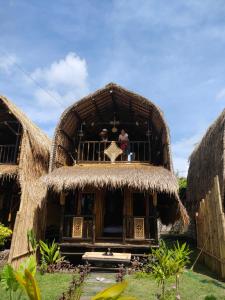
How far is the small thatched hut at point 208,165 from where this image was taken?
9.21 meters

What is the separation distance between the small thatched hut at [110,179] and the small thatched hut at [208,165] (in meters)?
1.64

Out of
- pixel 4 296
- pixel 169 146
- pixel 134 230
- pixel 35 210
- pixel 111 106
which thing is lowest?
pixel 4 296

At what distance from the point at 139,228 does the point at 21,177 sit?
416 cm

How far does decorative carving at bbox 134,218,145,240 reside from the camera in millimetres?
8733

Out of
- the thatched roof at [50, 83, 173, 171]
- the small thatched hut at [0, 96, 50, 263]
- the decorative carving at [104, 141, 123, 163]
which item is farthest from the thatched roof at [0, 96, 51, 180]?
the decorative carving at [104, 141, 123, 163]

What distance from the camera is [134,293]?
5625 millimetres

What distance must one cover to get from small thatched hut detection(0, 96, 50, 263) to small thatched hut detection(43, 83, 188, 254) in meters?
0.76

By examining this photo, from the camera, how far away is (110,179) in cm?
859

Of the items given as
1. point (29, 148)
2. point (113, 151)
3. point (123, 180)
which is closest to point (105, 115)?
point (113, 151)

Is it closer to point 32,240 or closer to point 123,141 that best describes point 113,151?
point 123,141

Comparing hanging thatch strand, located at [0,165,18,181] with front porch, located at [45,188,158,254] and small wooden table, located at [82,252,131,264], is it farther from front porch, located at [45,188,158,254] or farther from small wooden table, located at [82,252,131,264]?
small wooden table, located at [82,252,131,264]

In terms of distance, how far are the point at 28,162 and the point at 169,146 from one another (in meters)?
4.93

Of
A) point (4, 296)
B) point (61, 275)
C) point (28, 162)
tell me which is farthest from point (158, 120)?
point (4, 296)

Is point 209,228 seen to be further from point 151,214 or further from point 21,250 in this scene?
point 21,250
